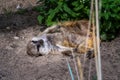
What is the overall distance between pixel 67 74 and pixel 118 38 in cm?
132

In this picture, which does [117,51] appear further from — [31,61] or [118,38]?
[31,61]

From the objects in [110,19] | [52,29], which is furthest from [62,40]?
[110,19]

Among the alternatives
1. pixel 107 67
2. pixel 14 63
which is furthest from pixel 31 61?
pixel 107 67

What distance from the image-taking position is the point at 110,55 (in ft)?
16.5

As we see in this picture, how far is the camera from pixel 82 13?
18.3 ft

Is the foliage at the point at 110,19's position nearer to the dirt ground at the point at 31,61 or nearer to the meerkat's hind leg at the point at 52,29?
the dirt ground at the point at 31,61

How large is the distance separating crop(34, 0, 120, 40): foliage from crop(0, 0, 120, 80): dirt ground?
0.19 metres

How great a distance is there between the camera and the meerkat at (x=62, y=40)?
524 cm

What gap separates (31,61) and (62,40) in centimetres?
58

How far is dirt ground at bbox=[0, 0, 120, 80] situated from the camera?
4.60 metres

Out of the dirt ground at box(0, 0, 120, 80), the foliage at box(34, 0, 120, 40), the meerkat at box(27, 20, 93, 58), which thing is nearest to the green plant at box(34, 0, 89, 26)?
the foliage at box(34, 0, 120, 40)

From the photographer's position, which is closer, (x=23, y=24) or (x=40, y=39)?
(x=40, y=39)

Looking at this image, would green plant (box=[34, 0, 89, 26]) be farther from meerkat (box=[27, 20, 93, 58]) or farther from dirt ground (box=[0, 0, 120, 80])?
dirt ground (box=[0, 0, 120, 80])

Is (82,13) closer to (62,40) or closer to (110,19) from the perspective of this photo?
(110,19)
